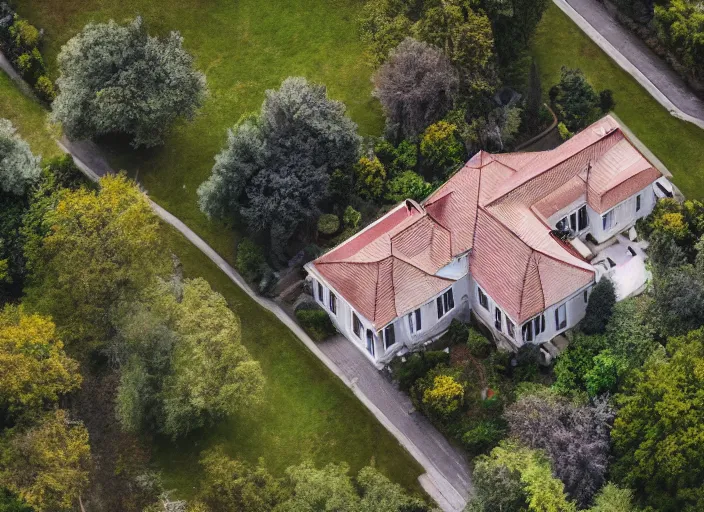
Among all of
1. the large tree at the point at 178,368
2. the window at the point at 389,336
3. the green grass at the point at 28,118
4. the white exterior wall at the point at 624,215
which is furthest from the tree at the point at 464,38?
the green grass at the point at 28,118

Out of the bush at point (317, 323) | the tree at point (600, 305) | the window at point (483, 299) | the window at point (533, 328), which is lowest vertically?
the tree at point (600, 305)

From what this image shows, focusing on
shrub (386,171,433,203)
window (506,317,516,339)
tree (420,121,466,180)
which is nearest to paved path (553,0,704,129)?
Answer: tree (420,121,466,180)

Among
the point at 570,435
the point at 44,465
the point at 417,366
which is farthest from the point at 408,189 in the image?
the point at 44,465

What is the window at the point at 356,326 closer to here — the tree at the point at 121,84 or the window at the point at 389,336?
the window at the point at 389,336

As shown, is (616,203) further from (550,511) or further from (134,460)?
(134,460)

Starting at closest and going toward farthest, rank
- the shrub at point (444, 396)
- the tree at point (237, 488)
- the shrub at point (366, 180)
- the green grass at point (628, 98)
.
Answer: the tree at point (237, 488) < the shrub at point (444, 396) < the shrub at point (366, 180) < the green grass at point (628, 98)
